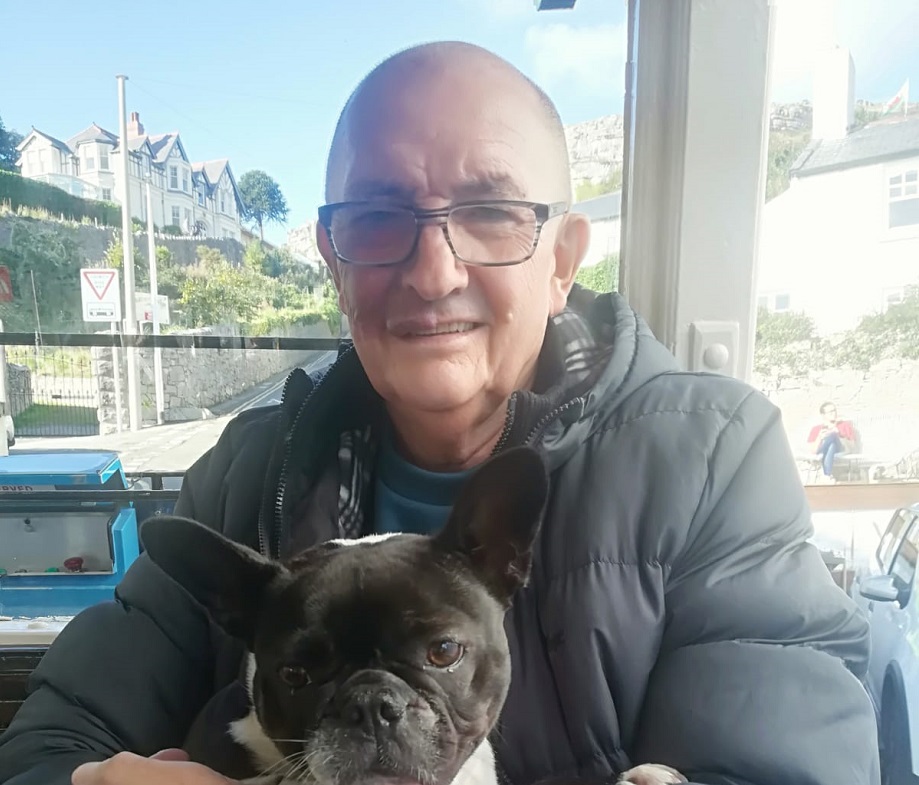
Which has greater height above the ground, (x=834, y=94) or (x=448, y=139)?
(x=834, y=94)

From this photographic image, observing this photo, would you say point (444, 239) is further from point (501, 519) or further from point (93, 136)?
point (93, 136)

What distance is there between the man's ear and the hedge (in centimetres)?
62

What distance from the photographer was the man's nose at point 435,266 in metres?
0.67

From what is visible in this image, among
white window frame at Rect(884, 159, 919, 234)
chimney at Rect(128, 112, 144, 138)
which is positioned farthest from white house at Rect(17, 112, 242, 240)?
white window frame at Rect(884, 159, 919, 234)

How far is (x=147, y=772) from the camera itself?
0.65m

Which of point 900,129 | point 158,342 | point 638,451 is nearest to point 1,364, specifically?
point 158,342

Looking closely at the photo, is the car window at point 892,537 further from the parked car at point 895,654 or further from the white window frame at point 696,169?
the white window frame at point 696,169

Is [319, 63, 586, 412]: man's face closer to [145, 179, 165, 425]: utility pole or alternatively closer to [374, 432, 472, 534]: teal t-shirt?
[374, 432, 472, 534]: teal t-shirt

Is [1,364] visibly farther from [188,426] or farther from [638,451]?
[638,451]

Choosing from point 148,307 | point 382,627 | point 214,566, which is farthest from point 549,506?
point 148,307

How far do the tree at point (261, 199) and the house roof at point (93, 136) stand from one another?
230 millimetres

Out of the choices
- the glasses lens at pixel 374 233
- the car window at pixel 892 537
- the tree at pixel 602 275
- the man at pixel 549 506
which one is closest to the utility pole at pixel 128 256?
the man at pixel 549 506

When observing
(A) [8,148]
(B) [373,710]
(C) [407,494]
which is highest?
(A) [8,148]

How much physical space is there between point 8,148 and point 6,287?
20cm
